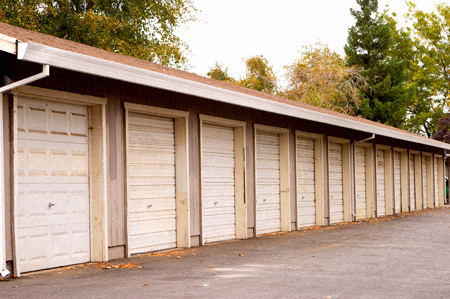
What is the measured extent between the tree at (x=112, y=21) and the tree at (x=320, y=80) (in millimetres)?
14747

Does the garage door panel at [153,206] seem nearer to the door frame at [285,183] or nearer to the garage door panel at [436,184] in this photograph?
the door frame at [285,183]

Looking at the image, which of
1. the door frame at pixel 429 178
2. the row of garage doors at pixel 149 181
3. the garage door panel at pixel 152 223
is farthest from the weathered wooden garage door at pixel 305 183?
the door frame at pixel 429 178

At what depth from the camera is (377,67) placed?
151ft

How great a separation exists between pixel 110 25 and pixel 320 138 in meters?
10.5

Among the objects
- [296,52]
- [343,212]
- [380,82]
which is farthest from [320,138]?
[380,82]

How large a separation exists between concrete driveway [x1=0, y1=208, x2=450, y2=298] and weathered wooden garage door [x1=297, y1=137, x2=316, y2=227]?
3544mm

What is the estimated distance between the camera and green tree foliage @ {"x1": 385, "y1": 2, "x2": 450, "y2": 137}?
4666cm

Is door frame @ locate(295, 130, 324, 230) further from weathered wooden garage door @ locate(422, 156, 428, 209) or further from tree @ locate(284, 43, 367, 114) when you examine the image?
tree @ locate(284, 43, 367, 114)

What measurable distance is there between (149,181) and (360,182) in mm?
10879

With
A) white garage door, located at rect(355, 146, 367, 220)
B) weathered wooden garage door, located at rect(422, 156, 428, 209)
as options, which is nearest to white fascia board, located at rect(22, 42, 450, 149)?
white garage door, located at rect(355, 146, 367, 220)

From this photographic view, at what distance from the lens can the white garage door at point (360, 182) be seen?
746 inches

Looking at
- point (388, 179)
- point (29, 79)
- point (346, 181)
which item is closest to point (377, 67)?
point (388, 179)

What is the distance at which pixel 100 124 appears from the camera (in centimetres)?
887

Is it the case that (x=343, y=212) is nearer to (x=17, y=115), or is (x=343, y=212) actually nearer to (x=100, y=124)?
(x=100, y=124)
